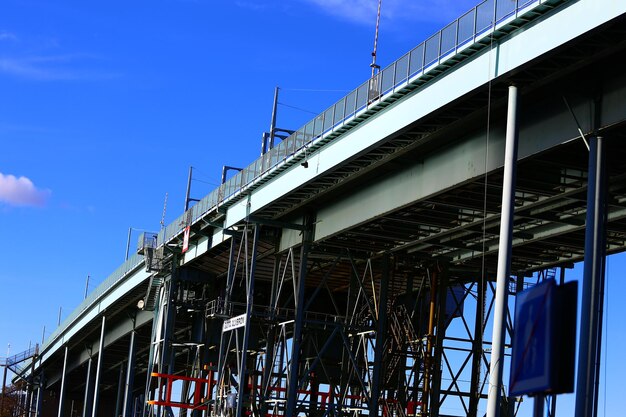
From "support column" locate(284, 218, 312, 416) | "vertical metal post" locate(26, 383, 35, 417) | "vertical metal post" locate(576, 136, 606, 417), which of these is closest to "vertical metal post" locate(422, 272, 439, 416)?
"support column" locate(284, 218, 312, 416)

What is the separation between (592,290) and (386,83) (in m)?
12.1

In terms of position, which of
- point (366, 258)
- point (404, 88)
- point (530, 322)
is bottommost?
point (530, 322)

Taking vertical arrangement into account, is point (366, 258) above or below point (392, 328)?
above

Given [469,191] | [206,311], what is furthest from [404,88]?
[206,311]

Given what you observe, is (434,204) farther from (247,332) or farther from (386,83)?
(247,332)

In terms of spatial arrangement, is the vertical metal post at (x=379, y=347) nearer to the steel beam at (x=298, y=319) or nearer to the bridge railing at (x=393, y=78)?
the steel beam at (x=298, y=319)

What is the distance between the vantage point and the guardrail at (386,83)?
2733cm

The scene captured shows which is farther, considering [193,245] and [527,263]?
[193,245]

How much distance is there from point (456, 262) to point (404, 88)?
1902 cm

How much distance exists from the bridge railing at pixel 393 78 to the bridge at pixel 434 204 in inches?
2.8

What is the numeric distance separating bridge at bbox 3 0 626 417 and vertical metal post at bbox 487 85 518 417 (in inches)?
1.8

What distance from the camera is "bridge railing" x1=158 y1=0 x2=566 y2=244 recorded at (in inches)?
1077

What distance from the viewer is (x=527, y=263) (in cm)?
4825

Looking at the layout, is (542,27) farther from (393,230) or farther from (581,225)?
(393,230)
